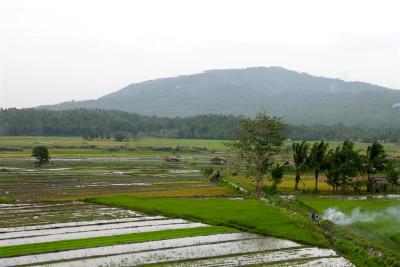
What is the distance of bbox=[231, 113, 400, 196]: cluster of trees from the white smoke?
692 inches

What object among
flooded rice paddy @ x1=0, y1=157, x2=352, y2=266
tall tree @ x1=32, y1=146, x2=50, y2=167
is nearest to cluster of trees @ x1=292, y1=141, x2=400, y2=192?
flooded rice paddy @ x1=0, y1=157, x2=352, y2=266

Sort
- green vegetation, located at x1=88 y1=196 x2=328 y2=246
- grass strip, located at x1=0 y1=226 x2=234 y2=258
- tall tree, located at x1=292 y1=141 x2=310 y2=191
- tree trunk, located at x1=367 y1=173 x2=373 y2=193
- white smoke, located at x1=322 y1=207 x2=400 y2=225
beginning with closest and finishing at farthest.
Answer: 1. grass strip, located at x1=0 y1=226 x2=234 y2=258
2. green vegetation, located at x1=88 y1=196 x2=328 y2=246
3. white smoke, located at x1=322 y1=207 x2=400 y2=225
4. tree trunk, located at x1=367 y1=173 x2=373 y2=193
5. tall tree, located at x1=292 y1=141 x2=310 y2=191

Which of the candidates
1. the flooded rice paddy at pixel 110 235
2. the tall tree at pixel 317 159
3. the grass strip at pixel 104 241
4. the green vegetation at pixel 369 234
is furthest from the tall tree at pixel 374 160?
the grass strip at pixel 104 241

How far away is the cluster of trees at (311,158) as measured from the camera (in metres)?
53.5

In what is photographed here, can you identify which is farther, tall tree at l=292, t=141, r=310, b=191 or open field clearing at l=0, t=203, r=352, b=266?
tall tree at l=292, t=141, r=310, b=191

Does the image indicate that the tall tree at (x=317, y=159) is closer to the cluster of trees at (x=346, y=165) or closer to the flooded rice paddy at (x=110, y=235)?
the cluster of trees at (x=346, y=165)

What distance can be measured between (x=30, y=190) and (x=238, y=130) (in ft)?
77.4

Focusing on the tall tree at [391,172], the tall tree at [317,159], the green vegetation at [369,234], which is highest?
the tall tree at [317,159]

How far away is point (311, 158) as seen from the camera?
55.6m

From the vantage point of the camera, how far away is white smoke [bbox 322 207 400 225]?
106 feet

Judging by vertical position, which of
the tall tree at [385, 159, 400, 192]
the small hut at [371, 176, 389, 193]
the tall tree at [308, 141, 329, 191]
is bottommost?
the small hut at [371, 176, 389, 193]

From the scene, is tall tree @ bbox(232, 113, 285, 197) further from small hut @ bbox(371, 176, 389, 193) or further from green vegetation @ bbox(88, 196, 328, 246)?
green vegetation @ bbox(88, 196, 328, 246)

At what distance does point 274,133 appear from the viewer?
56.1 metres

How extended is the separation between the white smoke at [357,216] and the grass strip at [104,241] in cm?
691
